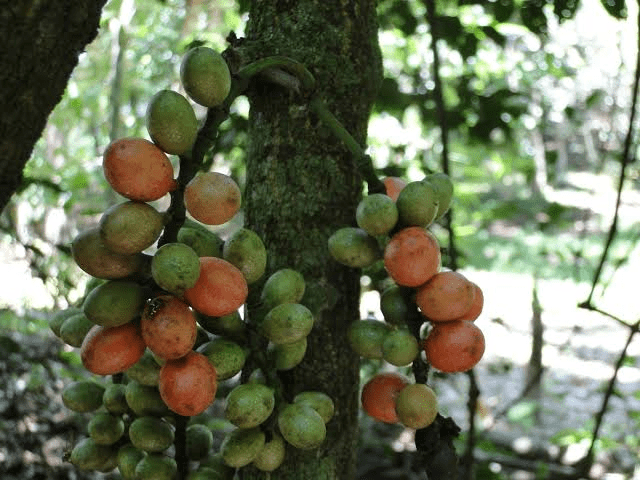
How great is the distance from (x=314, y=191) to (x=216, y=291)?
0.32 metres

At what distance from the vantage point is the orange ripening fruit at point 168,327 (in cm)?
87

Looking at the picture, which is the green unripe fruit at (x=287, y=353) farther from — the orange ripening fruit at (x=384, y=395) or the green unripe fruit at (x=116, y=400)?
the green unripe fruit at (x=116, y=400)

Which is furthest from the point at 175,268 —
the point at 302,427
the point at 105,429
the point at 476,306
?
the point at 476,306

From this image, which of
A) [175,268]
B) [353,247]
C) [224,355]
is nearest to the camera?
[175,268]

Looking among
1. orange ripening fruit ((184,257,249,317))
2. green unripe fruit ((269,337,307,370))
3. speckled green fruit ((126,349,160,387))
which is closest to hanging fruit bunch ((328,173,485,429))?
green unripe fruit ((269,337,307,370))

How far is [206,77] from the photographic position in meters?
0.92

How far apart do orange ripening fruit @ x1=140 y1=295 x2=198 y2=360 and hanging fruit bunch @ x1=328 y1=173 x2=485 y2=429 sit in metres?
0.29

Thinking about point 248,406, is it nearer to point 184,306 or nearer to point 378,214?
point 184,306

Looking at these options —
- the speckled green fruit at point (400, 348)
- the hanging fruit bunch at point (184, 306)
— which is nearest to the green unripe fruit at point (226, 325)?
the hanging fruit bunch at point (184, 306)

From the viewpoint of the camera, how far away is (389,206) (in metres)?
1.04

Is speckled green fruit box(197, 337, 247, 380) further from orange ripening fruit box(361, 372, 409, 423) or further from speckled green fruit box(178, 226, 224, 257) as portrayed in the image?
orange ripening fruit box(361, 372, 409, 423)

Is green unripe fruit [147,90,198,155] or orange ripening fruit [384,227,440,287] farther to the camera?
orange ripening fruit [384,227,440,287]

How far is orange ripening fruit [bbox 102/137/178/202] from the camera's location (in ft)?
2.91

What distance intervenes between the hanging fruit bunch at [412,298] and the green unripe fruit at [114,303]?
0.32 m
